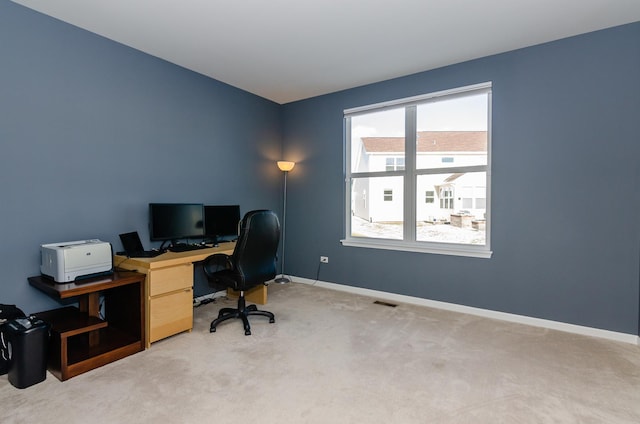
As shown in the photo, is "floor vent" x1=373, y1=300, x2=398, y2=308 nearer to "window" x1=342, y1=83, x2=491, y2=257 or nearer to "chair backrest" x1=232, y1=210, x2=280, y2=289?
"window" x1=342, y1=83, x2=491, y2=257

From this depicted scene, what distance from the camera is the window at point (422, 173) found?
11.3ft

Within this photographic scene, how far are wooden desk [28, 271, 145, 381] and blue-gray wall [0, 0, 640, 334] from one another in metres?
0.37

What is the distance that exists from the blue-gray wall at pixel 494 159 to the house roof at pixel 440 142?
21 centimetres

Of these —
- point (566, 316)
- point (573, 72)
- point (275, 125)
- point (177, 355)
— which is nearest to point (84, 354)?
point (177, 355)

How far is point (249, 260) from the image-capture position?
2.84 meters

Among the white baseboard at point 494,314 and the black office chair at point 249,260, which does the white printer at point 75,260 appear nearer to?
the black office chair at point 249,260

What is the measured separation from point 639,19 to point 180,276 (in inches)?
175

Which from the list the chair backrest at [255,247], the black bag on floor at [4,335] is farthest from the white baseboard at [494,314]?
the black bag on floor at [4,335]

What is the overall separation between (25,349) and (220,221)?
2.03 meters

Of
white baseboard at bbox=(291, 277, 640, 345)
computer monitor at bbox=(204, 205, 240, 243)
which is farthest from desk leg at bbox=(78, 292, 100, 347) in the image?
white baseboard at bbox=(291, 277, 640, 345)

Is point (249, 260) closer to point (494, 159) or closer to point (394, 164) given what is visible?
point (394, 164)

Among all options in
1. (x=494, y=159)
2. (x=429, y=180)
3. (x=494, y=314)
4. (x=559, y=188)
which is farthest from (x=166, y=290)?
(x=559, y=188)

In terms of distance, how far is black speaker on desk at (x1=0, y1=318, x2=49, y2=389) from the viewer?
1970 mm

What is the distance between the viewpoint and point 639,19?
2.62 metres
